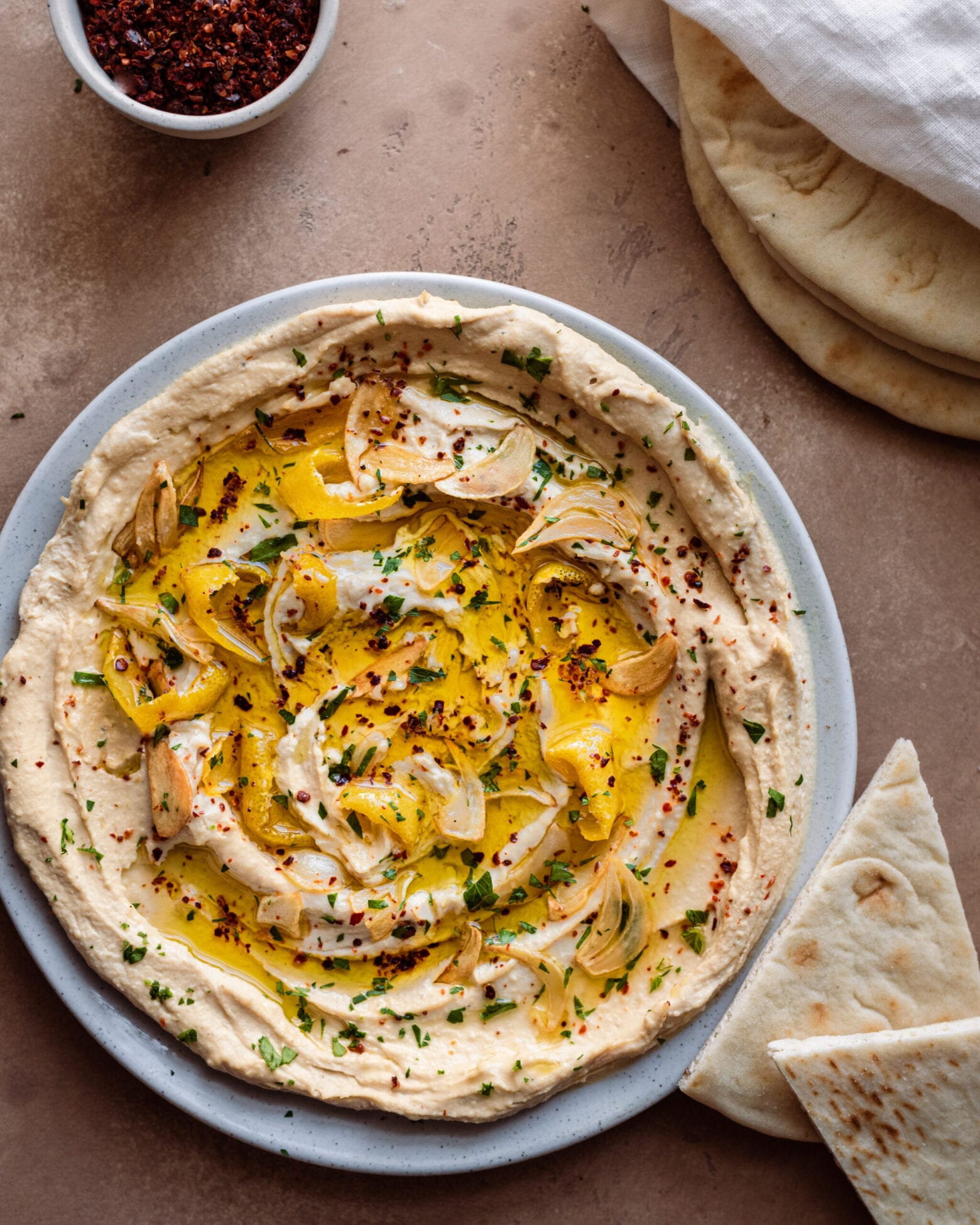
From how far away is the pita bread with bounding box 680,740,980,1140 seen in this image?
3213 mm

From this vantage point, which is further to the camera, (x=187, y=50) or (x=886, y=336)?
(x=886, y=336)

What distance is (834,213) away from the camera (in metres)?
3.35

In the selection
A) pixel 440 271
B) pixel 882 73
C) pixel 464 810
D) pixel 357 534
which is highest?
pixel 882 73

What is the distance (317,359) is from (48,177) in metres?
1.39

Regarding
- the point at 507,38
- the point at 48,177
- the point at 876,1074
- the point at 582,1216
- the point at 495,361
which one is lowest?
the point at 582,1216

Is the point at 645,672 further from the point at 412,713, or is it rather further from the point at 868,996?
the point at 868,996

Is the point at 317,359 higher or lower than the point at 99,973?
higher

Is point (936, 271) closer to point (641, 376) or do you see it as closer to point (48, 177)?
point (641, 376)

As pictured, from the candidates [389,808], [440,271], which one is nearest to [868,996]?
[389,808]

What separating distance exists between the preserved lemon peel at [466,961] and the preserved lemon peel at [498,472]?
146 cm

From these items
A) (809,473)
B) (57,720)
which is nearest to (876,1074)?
(809,473)

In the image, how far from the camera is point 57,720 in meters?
3.14

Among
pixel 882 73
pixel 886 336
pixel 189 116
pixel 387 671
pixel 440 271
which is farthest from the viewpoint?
pixel 440 271

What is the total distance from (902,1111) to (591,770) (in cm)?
152
